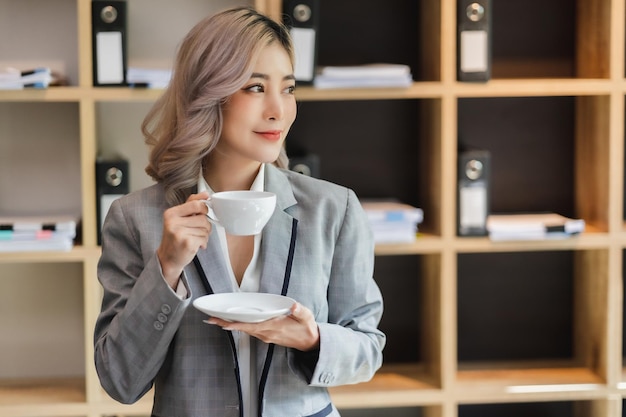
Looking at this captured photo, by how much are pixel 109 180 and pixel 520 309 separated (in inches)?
57.2

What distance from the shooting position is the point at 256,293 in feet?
5.14

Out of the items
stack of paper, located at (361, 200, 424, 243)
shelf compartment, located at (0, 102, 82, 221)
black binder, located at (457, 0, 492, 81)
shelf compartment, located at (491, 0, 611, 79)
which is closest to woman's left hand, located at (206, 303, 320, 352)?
stack of paper, located at (361, 200, 424, 243)

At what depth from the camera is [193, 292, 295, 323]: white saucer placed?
1.43 m

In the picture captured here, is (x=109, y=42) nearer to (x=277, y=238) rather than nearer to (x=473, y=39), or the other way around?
(x=473, y=39)

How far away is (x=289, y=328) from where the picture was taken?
155 centimetres

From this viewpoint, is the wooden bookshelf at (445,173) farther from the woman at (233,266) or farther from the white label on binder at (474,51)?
the woman at (233,266)

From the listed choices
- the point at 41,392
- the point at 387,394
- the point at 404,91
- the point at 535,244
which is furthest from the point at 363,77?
the point at 41,392

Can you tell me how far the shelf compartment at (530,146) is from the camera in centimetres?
308

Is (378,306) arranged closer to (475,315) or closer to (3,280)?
(475,315)

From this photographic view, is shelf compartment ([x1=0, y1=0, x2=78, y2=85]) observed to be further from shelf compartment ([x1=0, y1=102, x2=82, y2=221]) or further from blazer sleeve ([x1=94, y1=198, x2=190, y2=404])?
blazer sleeve ([x1=94, y1=198, x2=190, y2=404])

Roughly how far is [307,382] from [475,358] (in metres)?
1.62

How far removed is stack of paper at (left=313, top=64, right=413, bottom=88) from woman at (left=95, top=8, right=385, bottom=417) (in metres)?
0.93

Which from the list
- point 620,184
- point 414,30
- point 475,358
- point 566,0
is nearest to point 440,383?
point 475,358

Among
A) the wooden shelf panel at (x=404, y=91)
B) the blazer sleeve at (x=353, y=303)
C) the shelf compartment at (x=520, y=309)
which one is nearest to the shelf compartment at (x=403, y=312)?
the shelf compartment at (x=520, y=309)
